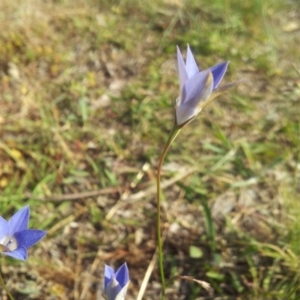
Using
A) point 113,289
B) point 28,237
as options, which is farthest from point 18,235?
point 113,289

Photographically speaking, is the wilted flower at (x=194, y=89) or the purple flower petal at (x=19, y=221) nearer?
the wilted flower at (x=194, y=89)

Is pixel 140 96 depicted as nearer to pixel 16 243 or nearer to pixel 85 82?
pixel 85 82

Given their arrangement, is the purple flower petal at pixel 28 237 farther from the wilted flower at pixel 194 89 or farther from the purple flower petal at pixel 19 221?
the wilted flower at pixel 194 89

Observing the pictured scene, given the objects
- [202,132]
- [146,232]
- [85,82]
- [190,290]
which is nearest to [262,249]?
[190,290]

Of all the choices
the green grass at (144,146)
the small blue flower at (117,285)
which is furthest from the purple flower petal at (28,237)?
the green grass at (144,146)

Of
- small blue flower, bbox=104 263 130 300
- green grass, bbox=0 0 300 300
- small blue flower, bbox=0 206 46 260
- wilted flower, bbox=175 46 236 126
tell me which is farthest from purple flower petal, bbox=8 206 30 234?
green grass, bbox=0 0 300 300

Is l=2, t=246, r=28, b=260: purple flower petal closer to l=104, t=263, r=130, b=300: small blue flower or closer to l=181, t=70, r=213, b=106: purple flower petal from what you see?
l=104, t=263, r=130, b=300: small blue flower
